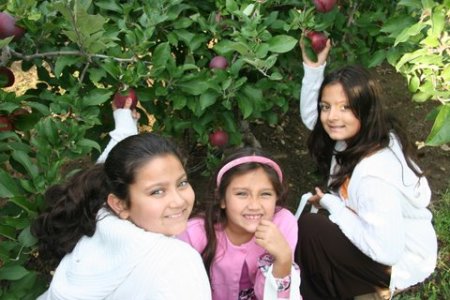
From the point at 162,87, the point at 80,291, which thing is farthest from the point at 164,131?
the point at 80,291

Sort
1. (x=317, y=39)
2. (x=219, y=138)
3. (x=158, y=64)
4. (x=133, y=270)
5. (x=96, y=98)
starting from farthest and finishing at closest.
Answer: (x=219, y=138) → (x=317, y=39) → (x=158, y=64) → (x=96, y=98) → (x=133, y=270)

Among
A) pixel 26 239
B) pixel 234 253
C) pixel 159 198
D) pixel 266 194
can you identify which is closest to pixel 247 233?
pixel 234 253

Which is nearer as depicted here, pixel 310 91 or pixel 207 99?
pixel 207 99

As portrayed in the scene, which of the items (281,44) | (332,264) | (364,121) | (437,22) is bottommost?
(332,264)

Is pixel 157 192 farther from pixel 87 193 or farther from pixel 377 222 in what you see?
pixel 377 222

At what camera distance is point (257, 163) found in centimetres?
197

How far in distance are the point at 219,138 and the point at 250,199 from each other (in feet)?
1.66

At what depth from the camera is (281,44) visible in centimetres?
209

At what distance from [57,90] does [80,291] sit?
1.10m

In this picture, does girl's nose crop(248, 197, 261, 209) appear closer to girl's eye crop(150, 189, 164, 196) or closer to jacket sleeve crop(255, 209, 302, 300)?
jacket sleeve crop(255, 209, 302, 300)

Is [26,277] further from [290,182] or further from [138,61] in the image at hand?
[290,182]

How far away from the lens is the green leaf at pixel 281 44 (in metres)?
2.08

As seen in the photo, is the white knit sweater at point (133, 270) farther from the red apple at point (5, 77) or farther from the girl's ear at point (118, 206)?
the red apple at point (5, 77)

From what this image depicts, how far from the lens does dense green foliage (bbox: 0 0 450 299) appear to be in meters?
1.74
